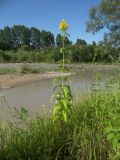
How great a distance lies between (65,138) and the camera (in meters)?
4.65

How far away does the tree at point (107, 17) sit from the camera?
22031 mm

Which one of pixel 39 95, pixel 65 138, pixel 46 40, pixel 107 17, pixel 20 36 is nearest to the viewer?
pixel 65 138

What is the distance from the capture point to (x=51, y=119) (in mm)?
4836

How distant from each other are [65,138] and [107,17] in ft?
64.5

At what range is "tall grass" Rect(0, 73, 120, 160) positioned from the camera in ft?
13.8

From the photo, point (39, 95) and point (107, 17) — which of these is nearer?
point (39, 95)

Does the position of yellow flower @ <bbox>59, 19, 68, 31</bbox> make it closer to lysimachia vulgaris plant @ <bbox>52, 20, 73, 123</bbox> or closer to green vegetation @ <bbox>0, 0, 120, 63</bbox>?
lysimachia vulgaris plant @ <bbox>52, 20, 73, 123</bbox>

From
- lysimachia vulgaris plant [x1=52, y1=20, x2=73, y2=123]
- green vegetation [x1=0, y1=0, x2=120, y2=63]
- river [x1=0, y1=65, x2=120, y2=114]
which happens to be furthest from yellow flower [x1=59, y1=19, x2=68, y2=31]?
green vegetation [x1=0, y1=0, x2=120, y2=63]

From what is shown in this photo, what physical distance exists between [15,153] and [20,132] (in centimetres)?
51

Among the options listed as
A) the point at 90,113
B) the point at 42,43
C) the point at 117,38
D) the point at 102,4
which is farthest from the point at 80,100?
the point at 42,43

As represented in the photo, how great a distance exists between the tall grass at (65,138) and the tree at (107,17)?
16515 mm

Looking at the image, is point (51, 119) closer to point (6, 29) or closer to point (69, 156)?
point (69, 156)

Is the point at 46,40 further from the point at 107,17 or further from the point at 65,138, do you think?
the point at 65,138

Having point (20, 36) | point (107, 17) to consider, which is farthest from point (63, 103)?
point (20, 36)
